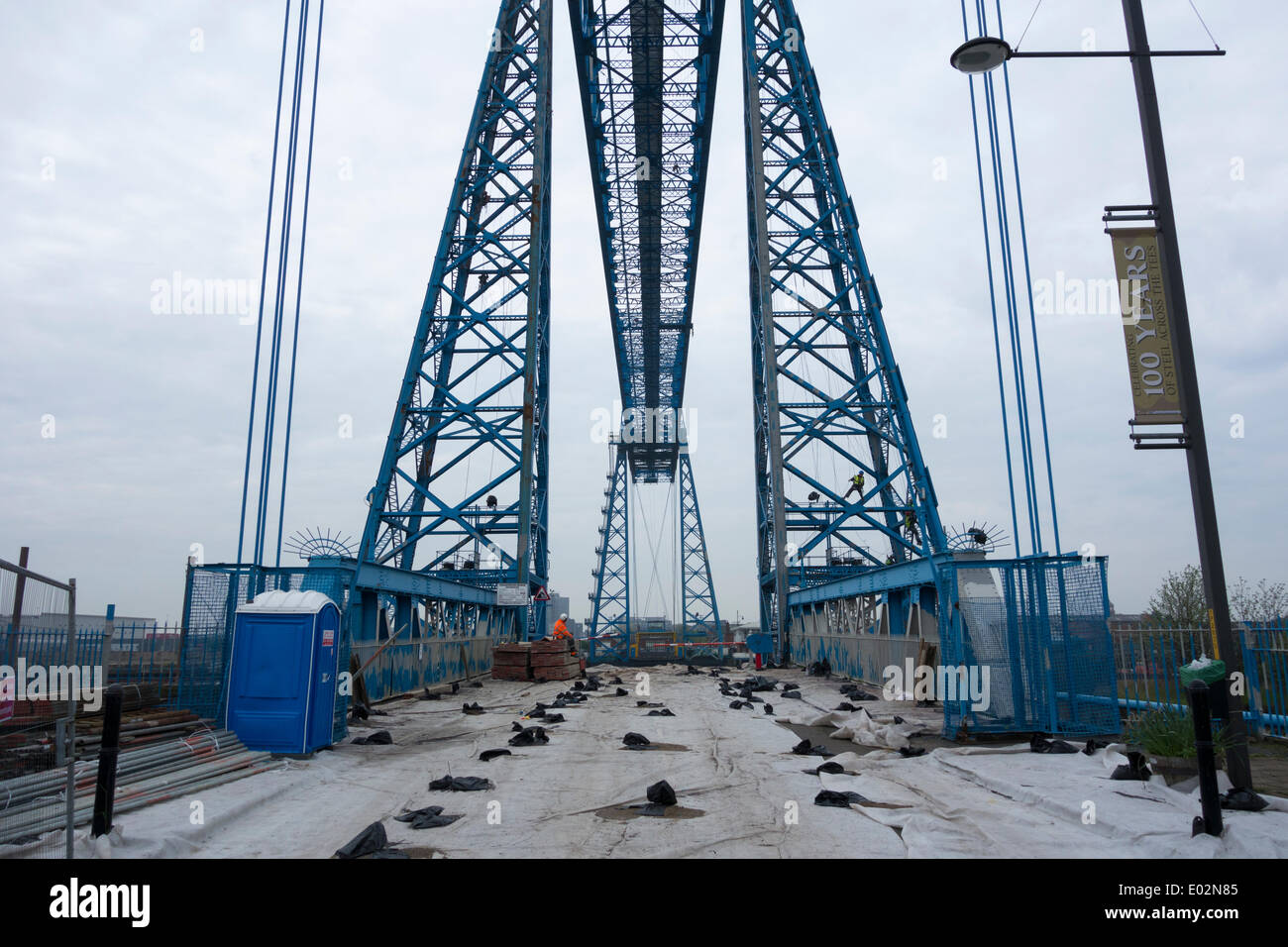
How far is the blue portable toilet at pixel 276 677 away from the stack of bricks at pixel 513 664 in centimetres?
1167

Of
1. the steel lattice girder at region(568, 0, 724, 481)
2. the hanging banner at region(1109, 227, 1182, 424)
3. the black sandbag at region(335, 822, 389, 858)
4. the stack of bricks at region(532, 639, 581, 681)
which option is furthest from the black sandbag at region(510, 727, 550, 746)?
the steel lattice girder at region(568, 0, 724, 481)

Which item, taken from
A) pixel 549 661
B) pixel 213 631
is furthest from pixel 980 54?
pixel 549 661

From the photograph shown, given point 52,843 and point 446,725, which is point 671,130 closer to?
point 446,725

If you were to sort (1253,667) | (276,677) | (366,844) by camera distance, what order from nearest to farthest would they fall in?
(366,844)
(276,677)
(1253,667)

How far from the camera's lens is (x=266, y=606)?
8516mm

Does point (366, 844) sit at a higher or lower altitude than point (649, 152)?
lower

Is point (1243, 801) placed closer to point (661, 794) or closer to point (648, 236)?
point (661, 794)

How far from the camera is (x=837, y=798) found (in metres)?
6.06

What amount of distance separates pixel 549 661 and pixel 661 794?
1449 centimetres

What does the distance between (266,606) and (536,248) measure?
2037cm

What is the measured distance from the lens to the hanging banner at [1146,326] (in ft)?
20.8

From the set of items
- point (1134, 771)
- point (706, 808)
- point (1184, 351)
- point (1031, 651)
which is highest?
point (1184, 351)

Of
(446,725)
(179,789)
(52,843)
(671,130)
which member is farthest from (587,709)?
(671,130)

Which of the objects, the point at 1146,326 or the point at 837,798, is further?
the point at 1146,326
